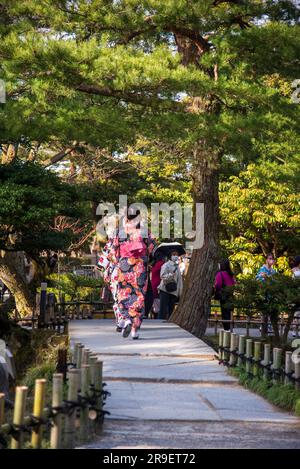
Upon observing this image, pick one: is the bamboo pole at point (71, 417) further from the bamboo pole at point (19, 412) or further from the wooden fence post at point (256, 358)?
the wooden fence post at point (256, 358)

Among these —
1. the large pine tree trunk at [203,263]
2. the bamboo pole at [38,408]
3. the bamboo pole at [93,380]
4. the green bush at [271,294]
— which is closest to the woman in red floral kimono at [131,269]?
the green bush at [271,294]

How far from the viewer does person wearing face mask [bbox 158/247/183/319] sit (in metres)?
19.7

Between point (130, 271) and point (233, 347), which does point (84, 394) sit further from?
point (130, 271)

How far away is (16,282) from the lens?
2503cm

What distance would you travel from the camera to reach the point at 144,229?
1474 cm

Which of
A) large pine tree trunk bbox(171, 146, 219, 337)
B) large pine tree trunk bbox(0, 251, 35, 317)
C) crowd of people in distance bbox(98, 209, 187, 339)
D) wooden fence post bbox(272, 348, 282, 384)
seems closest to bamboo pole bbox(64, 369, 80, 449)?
wooden fence post bbox(272, 348, 282, 384)

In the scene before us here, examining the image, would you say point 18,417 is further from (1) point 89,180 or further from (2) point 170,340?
(1) point 89,180

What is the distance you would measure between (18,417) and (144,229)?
8.60 m

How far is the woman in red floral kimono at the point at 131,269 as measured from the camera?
14.5 meters

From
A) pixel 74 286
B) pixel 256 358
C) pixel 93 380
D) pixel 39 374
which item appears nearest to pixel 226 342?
pixel 256 358

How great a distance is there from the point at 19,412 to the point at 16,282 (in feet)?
62.2

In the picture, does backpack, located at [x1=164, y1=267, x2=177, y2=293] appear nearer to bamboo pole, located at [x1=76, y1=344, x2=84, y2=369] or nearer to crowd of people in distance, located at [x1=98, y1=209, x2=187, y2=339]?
crowd of people in distance, located at [x1=98, y1=209, x2=187, y2=339]

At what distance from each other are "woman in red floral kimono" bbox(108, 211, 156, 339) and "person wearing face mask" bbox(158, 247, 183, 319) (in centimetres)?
486

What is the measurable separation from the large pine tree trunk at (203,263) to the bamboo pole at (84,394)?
983cm
